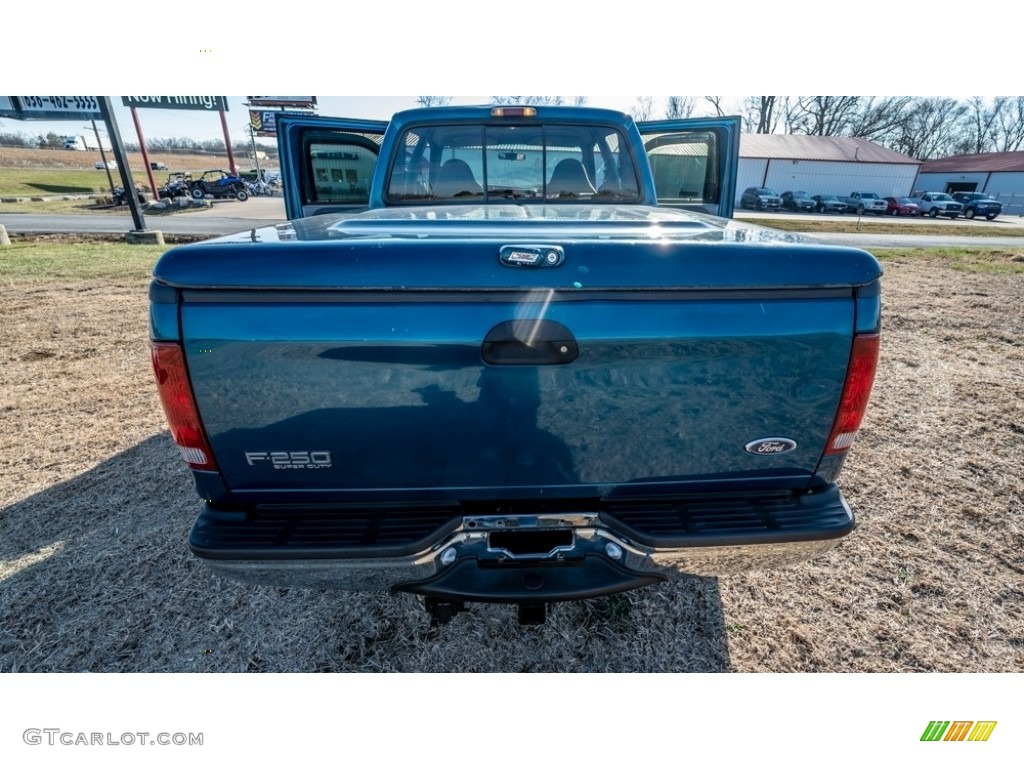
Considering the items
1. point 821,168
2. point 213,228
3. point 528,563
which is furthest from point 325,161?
point 821,168

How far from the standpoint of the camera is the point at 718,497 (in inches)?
69.4

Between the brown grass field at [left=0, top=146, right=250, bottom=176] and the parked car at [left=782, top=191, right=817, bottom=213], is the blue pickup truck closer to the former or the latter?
the parked car at [left=782, top=191, right=817, bottom=213]

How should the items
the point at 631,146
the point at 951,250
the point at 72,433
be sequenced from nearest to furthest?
1. the point at 631,146
2. the point at 72,433
3. the point at 951,250

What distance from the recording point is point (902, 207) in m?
32.2

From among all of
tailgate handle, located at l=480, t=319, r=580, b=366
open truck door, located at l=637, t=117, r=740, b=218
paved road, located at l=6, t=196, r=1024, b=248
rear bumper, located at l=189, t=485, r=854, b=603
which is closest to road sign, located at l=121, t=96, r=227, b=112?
paved road, located at l=6, t=196, r=1024, b=248

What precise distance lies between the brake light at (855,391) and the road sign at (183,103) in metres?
36.9

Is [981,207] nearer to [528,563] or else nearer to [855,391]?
[855,391]

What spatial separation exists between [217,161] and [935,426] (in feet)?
262

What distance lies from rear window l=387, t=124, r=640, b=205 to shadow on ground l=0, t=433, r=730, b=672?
8.20 feet

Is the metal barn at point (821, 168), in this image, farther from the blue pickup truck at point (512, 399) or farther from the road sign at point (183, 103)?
the blue pickup truck at point (512, 399)

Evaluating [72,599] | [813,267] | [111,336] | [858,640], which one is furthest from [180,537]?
[111,336]

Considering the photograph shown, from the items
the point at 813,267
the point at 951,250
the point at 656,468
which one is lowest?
the point at 951,250

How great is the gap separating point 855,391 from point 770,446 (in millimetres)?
312

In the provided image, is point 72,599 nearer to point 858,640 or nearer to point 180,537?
point 180,537
